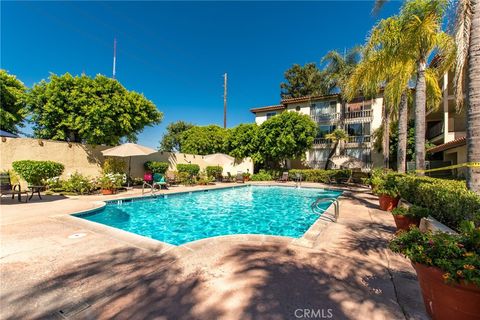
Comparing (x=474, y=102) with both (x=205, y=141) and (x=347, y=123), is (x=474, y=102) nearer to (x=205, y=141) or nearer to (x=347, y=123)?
(x=347, y=123)

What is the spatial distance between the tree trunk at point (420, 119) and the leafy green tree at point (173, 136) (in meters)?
42.7

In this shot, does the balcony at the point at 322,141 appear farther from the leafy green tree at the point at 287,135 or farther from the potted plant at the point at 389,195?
the potted plant at the point at 389,195

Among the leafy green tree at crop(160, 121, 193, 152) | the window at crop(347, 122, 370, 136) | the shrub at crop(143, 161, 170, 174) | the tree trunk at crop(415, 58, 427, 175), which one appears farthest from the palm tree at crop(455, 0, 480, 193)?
the leafy green tree at crop(160, 121, 193, 152)

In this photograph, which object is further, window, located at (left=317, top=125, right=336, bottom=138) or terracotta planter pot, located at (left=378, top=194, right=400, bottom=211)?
window, located at (left=317, top=125, right=336, bottom=138)

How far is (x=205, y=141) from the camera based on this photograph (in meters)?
30.0

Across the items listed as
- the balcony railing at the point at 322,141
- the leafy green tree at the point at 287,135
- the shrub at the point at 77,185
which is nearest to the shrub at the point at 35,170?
the shrub at the point at 77,185

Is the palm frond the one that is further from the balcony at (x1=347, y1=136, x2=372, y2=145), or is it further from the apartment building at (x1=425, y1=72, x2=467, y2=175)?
the balcony at (x1=347, y1=136, x2=372, y2=145)

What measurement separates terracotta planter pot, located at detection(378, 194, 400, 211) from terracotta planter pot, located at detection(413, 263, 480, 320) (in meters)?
6.92

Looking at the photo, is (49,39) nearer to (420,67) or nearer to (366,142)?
(420,67)

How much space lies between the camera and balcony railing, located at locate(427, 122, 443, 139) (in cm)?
1925

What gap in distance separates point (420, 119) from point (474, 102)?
4687 mm

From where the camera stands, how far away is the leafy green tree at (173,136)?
157 ft

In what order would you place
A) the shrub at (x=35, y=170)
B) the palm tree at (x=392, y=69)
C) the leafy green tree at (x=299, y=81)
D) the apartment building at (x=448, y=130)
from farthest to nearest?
the leafy green tree at (x=299, y=81), the apartment building at (x=448, y=130), the shrub at (x=35, y=170), the palm tree at (x=392, y=69)

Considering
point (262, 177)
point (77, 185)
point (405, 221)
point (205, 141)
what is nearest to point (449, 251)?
point (405, 221)
